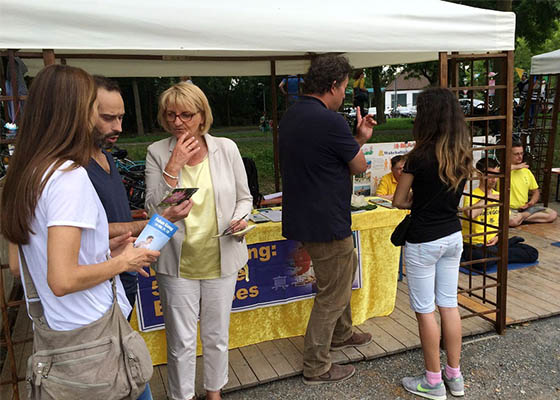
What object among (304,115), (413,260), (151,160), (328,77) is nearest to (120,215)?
(151,160)

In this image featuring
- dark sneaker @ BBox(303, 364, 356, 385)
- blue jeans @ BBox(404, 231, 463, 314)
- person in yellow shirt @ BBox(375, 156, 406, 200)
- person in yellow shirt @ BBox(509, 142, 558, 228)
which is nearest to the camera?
blue jeans @ BBox(404, 231, 463, 314)

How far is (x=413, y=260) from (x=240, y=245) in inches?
37.2

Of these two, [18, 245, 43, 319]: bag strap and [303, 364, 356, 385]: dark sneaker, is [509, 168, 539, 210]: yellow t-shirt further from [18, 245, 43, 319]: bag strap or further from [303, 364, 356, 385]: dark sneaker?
[18, 245, 43, 319]: bag strap

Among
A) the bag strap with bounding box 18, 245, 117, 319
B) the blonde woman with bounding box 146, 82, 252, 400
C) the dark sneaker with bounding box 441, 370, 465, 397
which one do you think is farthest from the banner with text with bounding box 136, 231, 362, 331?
the bag strap with bounding box 18, 245, 117, 319

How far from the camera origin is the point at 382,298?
11.7 ft

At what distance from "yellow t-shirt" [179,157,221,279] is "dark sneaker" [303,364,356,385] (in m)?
1.05

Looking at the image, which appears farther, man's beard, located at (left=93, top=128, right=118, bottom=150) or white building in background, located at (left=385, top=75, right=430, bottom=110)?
white building in background, located at (left=385, top=75, right=430, bottom=110)

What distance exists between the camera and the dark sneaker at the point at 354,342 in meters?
3.14

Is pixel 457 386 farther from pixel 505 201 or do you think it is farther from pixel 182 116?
pixel 182 116

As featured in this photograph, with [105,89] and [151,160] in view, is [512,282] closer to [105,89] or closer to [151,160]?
[151,160]

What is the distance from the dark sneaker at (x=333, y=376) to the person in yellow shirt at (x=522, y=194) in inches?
157

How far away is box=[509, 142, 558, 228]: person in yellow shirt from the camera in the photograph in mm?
5766

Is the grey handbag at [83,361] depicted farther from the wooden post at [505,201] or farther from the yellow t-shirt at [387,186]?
the yellow t-shirt at [387,186]

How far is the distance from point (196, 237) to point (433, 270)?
1.29 meters
